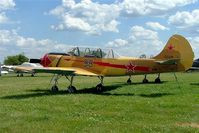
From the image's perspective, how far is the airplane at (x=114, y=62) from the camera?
20328 mm

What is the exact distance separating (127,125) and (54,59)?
1224 centimetres

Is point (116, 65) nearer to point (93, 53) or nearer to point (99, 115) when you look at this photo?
point (93, 53)

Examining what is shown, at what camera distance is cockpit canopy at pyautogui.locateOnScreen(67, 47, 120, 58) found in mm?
21078

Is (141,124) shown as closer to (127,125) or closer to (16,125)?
(127,125)

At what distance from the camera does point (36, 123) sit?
34.2 ft

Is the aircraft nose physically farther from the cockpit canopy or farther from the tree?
the tree

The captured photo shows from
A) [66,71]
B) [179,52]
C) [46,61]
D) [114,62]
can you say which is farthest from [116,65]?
[46,61]

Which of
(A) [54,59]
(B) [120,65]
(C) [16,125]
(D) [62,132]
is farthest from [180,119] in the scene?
(A) [54,59]

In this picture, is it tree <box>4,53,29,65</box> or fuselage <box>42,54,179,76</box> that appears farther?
tree <box>4,53,29,65</box>

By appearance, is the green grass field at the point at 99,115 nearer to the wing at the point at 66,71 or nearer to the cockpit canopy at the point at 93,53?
the wing at the point at 66,71

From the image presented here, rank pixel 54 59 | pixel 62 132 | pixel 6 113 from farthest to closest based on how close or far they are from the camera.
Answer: pixel 54 59
pixel 6 113
pixel 62 132

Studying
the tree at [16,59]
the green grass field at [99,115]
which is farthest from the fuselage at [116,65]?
the tree at [16,59]

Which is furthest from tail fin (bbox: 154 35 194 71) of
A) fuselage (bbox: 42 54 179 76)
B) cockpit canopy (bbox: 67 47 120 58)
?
cockpit canopy (bbox: 67 47 120 58)

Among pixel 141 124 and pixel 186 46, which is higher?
pixel 186 46
